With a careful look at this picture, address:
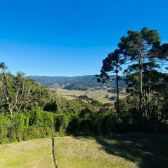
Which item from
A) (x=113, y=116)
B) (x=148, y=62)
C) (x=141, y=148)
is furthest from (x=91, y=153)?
(x=148, y=62)

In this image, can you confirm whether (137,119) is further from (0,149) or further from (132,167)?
(0,149)

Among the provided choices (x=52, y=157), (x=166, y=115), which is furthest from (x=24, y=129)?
(x=166, y=115)

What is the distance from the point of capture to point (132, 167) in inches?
138

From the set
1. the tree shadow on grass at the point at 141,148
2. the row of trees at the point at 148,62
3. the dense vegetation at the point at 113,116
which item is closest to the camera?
the tree shadow on grass at the point at 141,148

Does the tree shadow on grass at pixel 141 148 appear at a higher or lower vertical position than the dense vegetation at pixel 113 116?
lower

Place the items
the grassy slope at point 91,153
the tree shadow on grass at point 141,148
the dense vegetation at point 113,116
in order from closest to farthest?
the grassy slope at point 91,153 < the tree shadow on grass at point 141,148 < the dense vegetation at point 113,116

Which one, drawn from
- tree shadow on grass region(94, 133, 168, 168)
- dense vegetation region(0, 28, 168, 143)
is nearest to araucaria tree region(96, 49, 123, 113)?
dense vegetation region(0, 28, 168, 143)

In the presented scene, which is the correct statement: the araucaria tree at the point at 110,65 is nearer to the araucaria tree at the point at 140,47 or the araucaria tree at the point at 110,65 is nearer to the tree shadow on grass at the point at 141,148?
the araucaria tree at the point at 140,47

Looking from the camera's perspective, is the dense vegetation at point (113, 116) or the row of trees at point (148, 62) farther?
the row of trees at point (148, 62)

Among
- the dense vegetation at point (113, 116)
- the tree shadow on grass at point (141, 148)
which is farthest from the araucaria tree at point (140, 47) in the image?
the tree shadow on grass at point (141, 148)

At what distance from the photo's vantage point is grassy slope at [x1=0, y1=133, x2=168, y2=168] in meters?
3.64

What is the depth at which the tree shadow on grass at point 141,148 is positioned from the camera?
3.82 m

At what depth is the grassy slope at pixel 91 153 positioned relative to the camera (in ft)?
11.9

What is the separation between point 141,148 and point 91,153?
2.01m
